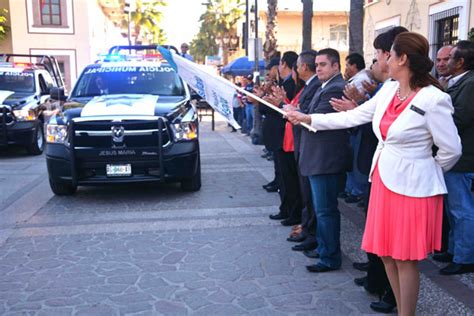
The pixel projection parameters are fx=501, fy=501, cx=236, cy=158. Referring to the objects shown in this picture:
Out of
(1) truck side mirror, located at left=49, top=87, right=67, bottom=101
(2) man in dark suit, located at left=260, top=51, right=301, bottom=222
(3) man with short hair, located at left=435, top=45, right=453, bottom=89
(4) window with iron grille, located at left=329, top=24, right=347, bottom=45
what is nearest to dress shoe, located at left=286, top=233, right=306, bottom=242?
(2) man in dark suit, located at left=260, top=51, right=301, bottom=222

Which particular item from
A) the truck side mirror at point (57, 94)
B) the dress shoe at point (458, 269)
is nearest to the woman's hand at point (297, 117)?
the dress shoe at point (458, 269)

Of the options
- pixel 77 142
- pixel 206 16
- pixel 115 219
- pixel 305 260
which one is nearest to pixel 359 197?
pixel 305 260

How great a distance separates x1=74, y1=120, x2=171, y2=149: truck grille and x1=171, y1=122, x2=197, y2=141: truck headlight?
0.29 meters

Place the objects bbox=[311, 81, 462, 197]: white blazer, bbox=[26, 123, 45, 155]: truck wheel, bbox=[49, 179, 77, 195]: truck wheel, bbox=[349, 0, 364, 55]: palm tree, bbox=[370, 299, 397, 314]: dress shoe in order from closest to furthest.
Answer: bbox=[311, 81, 462, 197]: white blazer
bbox=[370, 299, 397, 314]: dress shoe
bbox=[49, 179, 77, 195]: truck wheel
bbox=[349, 0, 364, 55]: palm tree
bbox=[26, 123, 45, 155]: truck wheel

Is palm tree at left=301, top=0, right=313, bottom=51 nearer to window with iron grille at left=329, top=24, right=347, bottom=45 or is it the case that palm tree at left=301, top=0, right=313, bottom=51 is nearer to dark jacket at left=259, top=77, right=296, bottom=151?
dark jacket at left=259, top=77, right=296, bottom=151

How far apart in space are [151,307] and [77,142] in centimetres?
350

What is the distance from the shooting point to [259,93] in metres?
5.34

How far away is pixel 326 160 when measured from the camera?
4.16m

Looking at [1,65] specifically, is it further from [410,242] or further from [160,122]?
[410,242]

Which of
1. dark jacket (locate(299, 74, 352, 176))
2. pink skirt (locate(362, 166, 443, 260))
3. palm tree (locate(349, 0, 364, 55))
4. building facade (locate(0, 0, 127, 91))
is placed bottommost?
pink skirt (locate(362, 166, 443, 260))

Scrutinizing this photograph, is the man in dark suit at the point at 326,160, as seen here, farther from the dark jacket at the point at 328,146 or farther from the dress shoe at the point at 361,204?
the dress shoe at the point at 361,204

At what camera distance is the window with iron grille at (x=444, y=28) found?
11794 mm

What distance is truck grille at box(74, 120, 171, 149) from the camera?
260 inches

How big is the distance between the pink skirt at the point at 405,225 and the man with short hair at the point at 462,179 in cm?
136
